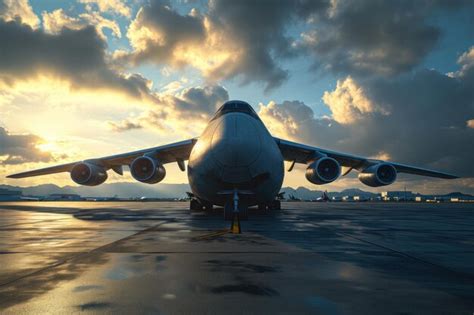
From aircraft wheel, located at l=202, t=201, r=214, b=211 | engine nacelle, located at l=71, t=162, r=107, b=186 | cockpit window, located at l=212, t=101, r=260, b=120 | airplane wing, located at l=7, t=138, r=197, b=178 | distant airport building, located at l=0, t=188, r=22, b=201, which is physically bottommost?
distant airport building, located at l=0, t=188, r=22, b=201

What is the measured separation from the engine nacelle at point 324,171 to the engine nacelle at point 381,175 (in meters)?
3.81

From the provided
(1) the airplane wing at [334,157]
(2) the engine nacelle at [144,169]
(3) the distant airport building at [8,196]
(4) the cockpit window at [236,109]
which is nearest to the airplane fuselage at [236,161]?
(4) the cockpit window at [236,109]

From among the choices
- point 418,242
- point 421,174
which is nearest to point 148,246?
point 418,242

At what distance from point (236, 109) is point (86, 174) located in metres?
11.5

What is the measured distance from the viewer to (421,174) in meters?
22.7

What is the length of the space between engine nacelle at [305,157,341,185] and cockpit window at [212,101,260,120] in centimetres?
497

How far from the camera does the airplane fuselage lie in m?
10.3

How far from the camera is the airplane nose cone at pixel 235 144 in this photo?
1017 centimetres

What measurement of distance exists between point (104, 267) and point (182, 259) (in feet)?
3.42

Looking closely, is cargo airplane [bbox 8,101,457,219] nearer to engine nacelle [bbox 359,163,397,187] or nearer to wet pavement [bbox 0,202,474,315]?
engine nacelle [bbox 359,163,397,187]

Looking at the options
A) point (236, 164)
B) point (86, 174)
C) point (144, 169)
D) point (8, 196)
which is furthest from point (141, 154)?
point (8, 196)

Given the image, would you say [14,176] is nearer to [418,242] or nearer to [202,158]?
[202,158]

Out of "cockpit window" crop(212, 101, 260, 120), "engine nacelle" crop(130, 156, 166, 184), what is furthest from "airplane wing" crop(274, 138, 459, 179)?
"engine nacelle" crop(130, 156, 166, 184)

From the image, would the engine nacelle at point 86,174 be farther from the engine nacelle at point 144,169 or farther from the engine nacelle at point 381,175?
the engine nacelle at point 381,175
